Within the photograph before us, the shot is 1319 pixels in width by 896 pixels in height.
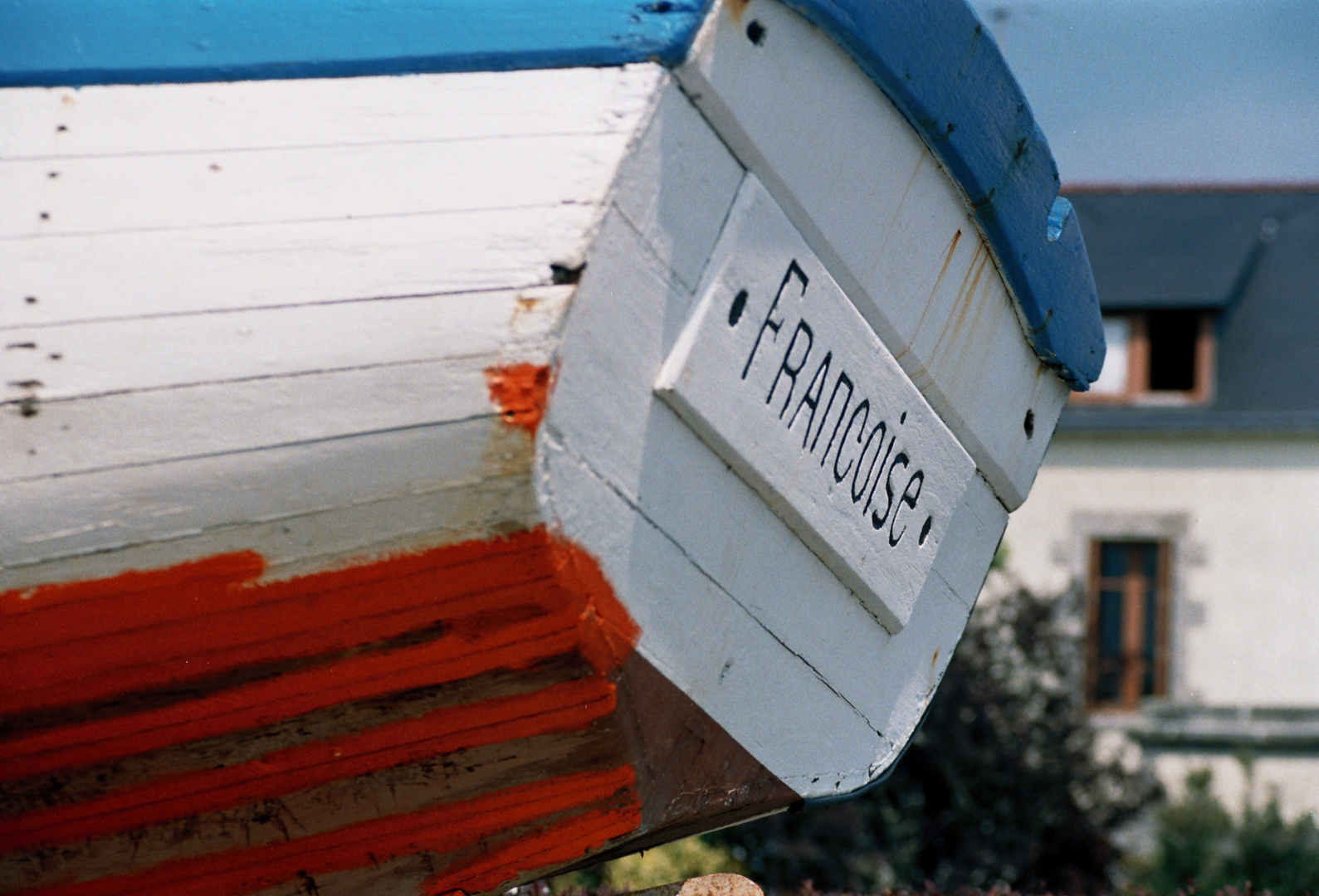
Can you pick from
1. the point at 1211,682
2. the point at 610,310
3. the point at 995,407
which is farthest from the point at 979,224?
the point at 1211,682

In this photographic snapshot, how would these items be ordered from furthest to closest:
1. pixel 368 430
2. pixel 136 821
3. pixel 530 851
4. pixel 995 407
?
pixel 995 407 → pixel 530 851 → pixel 136 821 → pixel 368 430

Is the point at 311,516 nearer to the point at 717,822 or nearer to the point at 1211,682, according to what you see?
the point at 717,822

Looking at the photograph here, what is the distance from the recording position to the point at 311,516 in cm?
146

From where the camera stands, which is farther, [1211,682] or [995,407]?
[1211,682]

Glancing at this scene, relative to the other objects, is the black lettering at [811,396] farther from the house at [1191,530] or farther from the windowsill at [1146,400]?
the windowsill at [1146,400]

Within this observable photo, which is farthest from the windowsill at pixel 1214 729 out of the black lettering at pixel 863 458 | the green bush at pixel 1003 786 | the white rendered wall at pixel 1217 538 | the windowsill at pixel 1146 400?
the black lettering at pixel 863 458

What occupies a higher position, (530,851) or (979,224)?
(979,224)

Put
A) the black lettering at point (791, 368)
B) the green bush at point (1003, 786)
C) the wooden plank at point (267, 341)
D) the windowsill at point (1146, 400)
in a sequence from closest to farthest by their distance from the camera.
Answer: the wooden plank at point (267, 341)
the black lettering at point (791, 368)
the green bush at point (1003, 786)
the windowsill at point (1146, 400)

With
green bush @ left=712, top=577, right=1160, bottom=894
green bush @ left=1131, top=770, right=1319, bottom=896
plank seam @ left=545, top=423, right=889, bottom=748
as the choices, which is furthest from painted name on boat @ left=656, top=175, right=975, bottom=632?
green bush @ left=1131, top=770, right=1319, bottom=896

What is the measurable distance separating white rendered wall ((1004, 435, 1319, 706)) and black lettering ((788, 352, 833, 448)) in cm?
1138

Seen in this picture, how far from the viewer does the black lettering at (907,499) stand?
2049mm

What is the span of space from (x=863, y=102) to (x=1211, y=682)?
1257 centimetres

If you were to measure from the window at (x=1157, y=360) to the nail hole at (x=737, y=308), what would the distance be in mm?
11964

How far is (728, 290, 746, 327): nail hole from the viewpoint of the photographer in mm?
1628
